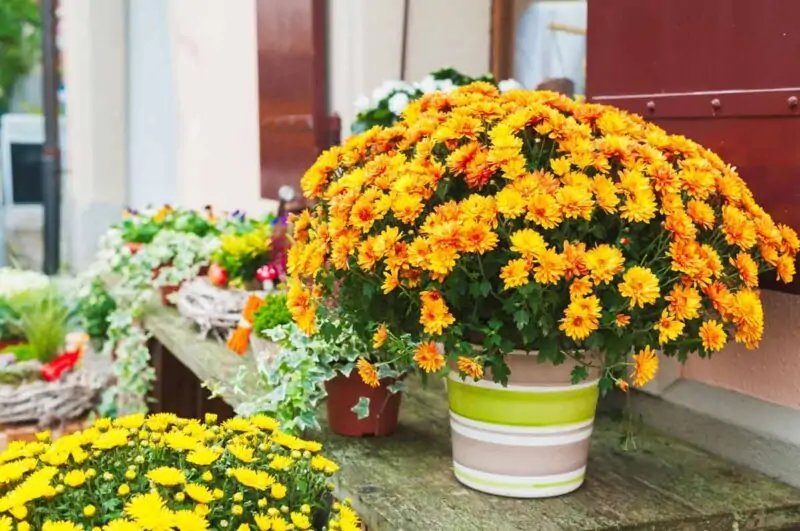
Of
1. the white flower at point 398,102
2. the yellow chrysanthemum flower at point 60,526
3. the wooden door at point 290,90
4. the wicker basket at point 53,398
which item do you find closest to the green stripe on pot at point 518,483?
the yellow chrysanthemum flower at point 60,526

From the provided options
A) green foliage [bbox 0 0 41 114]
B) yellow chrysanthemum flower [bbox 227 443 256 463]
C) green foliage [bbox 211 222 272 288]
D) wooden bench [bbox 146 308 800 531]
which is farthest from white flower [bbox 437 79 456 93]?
green foliage [bbox 0 0 41 114]

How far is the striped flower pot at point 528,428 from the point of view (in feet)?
4.68

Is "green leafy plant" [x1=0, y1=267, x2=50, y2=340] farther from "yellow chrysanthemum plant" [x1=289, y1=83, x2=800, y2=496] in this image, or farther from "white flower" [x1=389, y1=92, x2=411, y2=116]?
"yellow chrysanthemum plant" [x1=289, y1=83, x2=800, y2=496]

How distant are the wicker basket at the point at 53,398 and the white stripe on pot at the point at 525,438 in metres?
2.43

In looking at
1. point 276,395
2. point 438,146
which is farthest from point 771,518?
point 276,395

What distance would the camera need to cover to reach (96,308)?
12.5 ft

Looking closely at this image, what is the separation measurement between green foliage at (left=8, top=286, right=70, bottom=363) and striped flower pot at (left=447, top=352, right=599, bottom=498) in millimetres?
2891

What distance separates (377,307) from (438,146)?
241mm

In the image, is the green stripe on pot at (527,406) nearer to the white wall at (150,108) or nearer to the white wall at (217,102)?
the white wall at (217,102)

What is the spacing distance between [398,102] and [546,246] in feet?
3.63

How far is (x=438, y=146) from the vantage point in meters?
1.40

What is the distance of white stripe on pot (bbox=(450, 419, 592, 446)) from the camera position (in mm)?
1434

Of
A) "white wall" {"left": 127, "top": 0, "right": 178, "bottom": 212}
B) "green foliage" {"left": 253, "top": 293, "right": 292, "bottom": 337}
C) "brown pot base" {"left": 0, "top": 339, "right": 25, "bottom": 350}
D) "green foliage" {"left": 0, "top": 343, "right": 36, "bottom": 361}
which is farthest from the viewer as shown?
"white wall" {"left": 127, "top": 0, "right": 178, "bottom": 212}

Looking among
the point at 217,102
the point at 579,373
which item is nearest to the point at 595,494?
the point at 579,373
